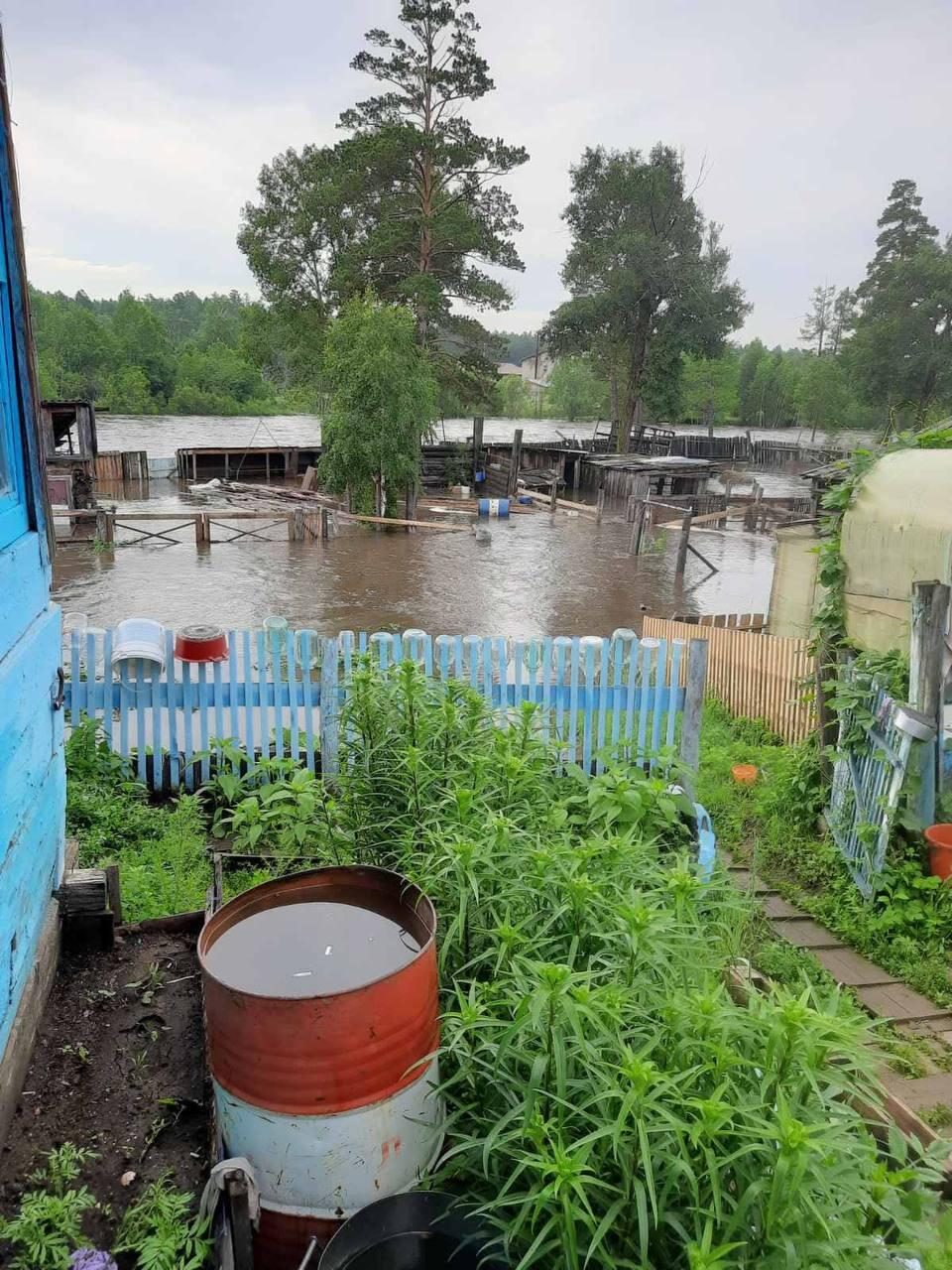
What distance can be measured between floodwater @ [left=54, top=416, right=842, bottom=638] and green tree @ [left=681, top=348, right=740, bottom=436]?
2064 inches

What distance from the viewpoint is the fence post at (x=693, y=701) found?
21.6ft

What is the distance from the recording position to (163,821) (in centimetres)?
559

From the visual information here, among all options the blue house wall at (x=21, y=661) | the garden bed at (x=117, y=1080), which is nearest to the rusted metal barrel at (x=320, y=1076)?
the garden bed at (x=117, y=1080)

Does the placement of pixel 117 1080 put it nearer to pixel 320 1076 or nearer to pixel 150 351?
pixel 320 1076

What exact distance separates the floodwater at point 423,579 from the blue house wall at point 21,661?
11615 mm

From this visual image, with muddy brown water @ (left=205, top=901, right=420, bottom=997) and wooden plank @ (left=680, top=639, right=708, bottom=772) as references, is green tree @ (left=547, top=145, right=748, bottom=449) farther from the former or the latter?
muddy brown water @ (left=205, top=901, right=420, bottom=997)

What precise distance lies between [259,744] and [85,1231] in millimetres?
4468

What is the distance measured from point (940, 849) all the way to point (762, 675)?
3.86m

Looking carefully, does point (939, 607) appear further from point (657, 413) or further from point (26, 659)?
point (657, 413)

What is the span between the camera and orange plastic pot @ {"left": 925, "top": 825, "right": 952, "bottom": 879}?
5371 millimetres

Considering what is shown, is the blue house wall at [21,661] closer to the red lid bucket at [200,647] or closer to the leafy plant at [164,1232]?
the leafy plant at [164,1232]

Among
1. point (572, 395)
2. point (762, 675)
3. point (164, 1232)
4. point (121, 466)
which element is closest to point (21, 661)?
point (164, 1232)

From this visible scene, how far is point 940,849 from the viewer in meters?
5.39

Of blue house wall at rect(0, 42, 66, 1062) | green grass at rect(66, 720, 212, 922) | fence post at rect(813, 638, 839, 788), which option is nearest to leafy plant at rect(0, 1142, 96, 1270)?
blue house wall at rect(0, 42, 66, 1062)
